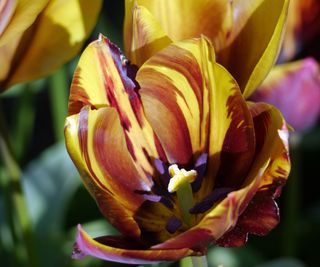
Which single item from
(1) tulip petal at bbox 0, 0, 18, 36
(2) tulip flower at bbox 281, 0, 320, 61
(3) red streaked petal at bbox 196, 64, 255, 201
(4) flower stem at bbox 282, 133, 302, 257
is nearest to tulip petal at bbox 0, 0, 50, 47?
(1) tulip petal at bbox 0, 0, 18, 36

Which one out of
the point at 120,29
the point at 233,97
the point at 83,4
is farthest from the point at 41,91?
the point at 233,97

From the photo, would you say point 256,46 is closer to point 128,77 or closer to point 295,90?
point 128,77

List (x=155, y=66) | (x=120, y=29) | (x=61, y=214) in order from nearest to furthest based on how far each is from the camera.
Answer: (x=155, y=66) < (x=61, y=214) < (x=120, y=29)

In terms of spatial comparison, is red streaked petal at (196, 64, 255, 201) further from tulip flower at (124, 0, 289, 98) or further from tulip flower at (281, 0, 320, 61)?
tulip flower at (281, 0, 320, 61)

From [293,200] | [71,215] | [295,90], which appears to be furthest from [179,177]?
[71,215]

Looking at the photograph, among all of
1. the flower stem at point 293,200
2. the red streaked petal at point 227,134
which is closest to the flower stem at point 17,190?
the red streaked petal at point 227,134

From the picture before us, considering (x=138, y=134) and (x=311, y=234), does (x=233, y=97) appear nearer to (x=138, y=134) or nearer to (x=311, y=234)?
(x=138, y=134)
